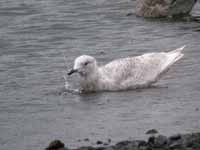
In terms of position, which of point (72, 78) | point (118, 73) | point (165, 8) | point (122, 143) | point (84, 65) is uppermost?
point (165, 8)

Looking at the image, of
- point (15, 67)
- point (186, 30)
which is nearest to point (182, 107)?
point (15, 67)

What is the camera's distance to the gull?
1343 cm

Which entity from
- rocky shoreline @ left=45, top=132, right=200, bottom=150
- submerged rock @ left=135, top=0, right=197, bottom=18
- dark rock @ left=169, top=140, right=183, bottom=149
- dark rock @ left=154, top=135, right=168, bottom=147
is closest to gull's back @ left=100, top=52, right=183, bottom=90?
rocky shoreline @ left=45, top=132, right=200, bottom=150

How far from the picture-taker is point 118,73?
13500 millimetres

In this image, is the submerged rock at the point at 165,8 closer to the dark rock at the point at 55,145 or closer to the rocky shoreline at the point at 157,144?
the rocky shoreline at the point at 157,144

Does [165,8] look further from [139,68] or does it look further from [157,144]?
[157,144]

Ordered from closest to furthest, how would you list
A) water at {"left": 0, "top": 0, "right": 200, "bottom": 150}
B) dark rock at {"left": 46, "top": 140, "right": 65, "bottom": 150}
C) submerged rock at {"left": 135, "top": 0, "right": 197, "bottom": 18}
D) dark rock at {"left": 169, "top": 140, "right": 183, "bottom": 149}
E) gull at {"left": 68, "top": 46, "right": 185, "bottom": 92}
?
1. dark rock at {"left": 169, "top": 140, "right": 183, "bottom": 149}
2. dark rock at {"left": 46, "top": 140, "right": 65, "bottom": 150}
3. water at {"left": 0, "top": 0, "right": 200, "bottom": 150}
4. gull at {"left": 68, "top": 46, "right": 185, "bottom": 92}
5. submerged rock at {"left": 135, "top": 0, "right": 197, "bottom": 18}

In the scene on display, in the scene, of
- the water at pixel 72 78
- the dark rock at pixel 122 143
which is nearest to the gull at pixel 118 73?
the water at pixel 72 78

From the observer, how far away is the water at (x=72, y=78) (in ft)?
35.2

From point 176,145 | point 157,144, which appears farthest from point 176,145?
point 157,144

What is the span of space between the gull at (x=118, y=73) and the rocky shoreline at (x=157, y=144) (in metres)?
3.81

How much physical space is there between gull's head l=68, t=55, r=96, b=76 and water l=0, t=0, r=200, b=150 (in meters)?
0.44

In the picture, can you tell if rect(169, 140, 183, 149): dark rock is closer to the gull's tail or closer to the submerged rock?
the gull's tail

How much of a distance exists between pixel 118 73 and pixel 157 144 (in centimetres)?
461
